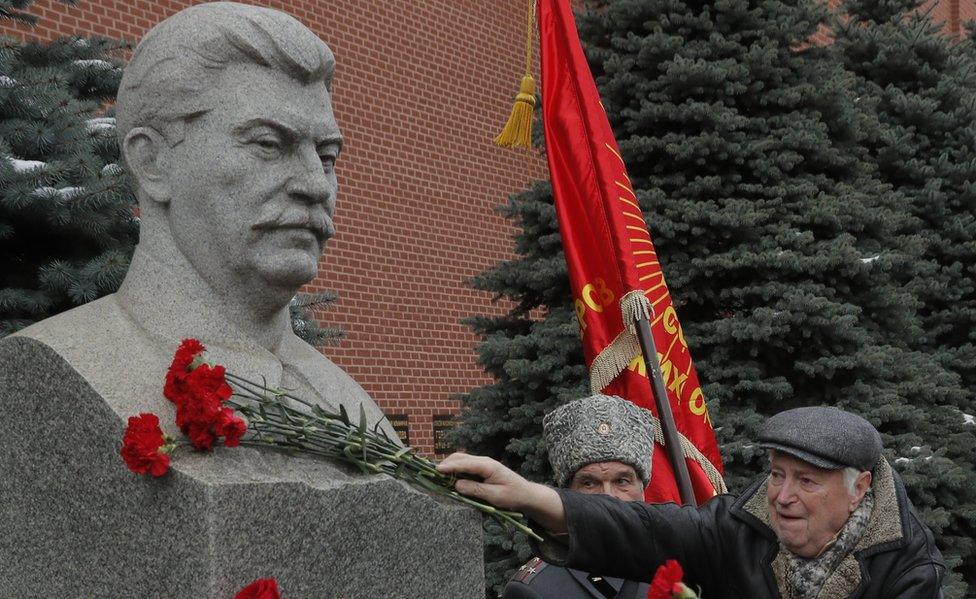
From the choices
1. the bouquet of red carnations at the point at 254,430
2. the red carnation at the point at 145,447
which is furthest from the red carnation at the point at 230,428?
the red carnation at the point at 145,447

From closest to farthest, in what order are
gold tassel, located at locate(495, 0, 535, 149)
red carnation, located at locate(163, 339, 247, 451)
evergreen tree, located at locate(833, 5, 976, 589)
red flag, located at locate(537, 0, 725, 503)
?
1. red carnation, located at locate(163, 339, 247, 451)
2. red flag, located at locate(537, 0, 725, 503)
3. gold tassel, located at locate(495, 0, 535, 149)
4. evergreen tree, located at locate(833, 5, 976, 589)

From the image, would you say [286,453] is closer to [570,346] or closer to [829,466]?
[829,466]

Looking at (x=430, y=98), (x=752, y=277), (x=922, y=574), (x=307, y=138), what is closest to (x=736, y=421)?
(x=752, y=277)

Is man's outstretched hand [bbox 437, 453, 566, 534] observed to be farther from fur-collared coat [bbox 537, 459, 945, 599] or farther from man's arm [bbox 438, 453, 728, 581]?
fur-collared coat [bbox 537, 459, 945, 599]

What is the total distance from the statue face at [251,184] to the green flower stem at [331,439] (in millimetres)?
245

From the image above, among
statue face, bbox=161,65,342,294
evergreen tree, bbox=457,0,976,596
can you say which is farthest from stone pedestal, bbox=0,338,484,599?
evergreen tree, bbox=457,0,976,596

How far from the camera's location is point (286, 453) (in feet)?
7.29

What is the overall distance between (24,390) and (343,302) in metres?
6.55

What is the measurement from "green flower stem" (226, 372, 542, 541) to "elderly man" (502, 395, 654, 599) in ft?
1.60

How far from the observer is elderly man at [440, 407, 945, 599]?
227 centimetres

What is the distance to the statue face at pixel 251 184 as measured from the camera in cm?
229

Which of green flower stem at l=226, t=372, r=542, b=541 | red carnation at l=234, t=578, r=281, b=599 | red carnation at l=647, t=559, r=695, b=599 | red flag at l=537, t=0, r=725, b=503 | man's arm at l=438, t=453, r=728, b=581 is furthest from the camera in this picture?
red flag at l=537, t=0, r=725, b=503

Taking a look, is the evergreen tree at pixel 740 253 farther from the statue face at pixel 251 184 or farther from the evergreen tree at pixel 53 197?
the statue face at pixel 251 184

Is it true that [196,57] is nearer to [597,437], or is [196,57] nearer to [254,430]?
[254,430]
